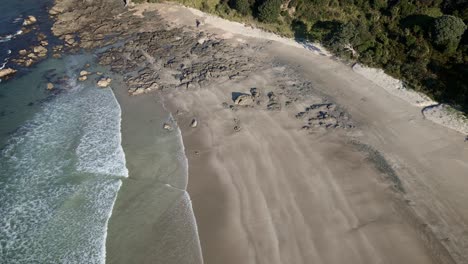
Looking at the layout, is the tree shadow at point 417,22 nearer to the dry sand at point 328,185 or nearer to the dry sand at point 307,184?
the dry sand at point 307,184

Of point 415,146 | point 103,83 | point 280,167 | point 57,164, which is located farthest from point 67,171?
point 415,146

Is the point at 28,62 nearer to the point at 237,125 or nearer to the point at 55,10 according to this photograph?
the point at 55,10

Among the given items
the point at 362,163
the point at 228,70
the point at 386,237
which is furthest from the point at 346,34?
the point at 386,237

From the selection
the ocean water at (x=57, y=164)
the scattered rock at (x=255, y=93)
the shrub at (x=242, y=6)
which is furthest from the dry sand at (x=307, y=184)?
the shrub at (x=242, y=6)

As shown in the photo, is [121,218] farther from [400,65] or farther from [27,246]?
[400,65]

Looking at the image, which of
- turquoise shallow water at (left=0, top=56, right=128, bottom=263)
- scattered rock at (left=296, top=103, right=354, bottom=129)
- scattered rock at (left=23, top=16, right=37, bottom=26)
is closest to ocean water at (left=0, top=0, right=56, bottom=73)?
scattered rock at (left=23, top=16, right=37, bottom=26)
